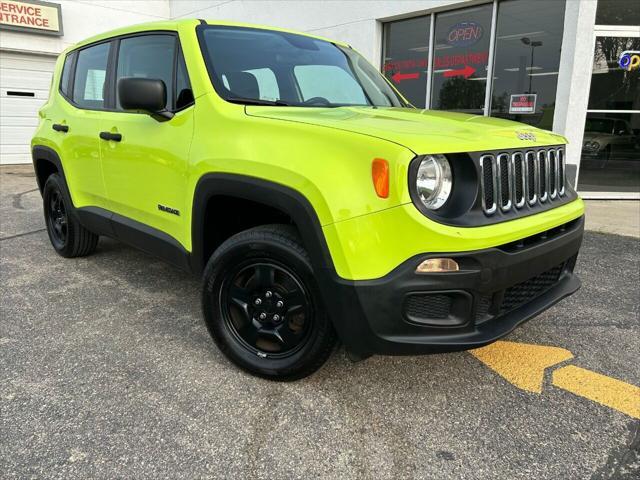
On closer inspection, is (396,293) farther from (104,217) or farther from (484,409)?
(104,217)

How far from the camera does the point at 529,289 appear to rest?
2.44m

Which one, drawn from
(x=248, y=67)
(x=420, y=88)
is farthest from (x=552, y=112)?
(x=248, y=67)

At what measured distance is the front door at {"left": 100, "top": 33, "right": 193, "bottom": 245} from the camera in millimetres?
2861

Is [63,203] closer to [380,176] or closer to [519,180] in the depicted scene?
[380,176]

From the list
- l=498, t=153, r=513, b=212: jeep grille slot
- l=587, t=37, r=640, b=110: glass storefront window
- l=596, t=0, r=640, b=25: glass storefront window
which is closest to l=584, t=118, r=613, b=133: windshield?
l=587, t=37, r=640, b=110: glass storefront window

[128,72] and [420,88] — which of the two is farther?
[420,88]

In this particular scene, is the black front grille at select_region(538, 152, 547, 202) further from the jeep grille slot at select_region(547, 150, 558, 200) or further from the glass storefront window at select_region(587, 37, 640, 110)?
the glass storefront window at select_region(587, 37, 640, 110)

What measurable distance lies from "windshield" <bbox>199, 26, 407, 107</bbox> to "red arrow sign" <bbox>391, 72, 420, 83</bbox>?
617 cm

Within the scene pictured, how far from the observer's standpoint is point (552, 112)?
308 inches

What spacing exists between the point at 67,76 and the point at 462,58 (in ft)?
21.7

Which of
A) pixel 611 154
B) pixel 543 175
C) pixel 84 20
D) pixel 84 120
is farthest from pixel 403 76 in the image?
pixel 84 20

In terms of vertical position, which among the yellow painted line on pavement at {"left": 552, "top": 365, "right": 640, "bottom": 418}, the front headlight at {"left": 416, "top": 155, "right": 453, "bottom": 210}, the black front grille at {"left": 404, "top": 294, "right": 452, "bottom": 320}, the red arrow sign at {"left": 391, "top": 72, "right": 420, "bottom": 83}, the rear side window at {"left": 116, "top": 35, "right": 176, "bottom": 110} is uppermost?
the red arrow sign at {"left": 391, "top": 72, "right": 420, "bottom": 83}

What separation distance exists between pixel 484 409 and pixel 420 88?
26.0 ft

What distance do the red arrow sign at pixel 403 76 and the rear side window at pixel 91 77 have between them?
6.58 m
